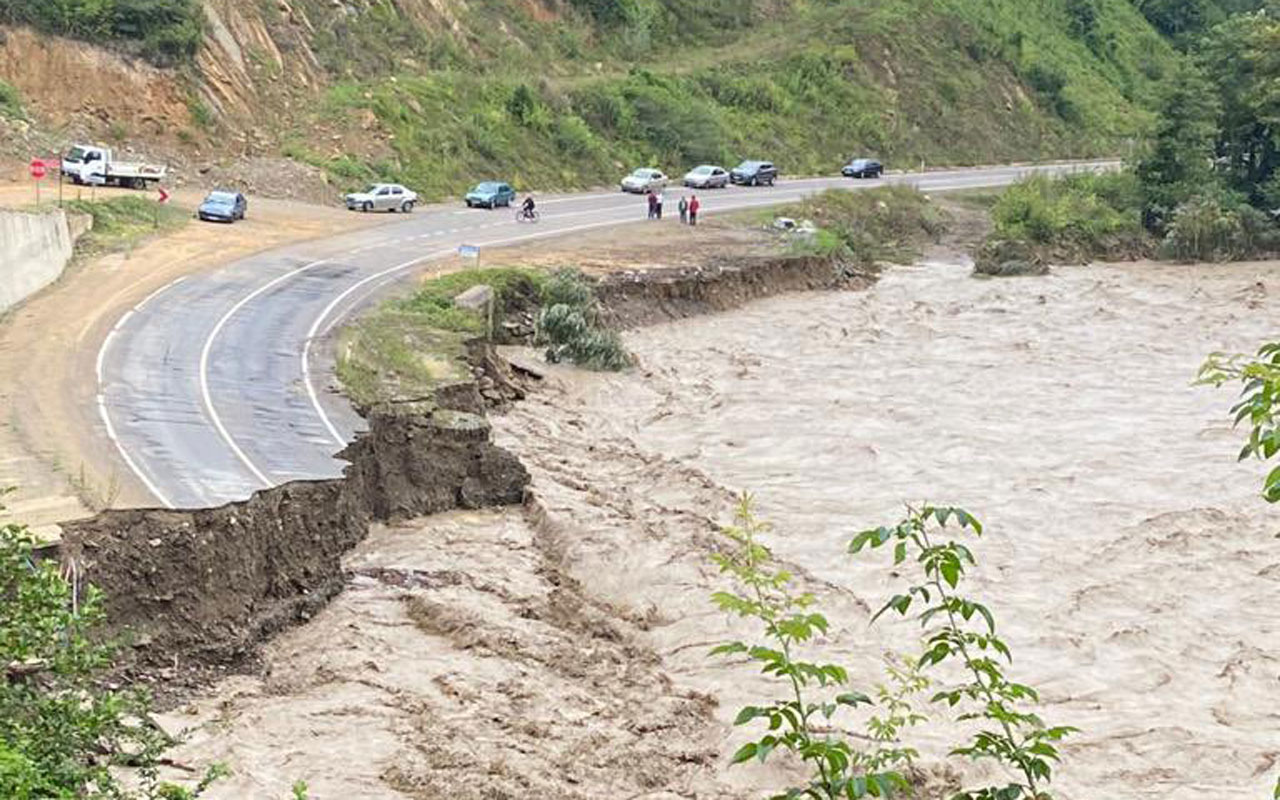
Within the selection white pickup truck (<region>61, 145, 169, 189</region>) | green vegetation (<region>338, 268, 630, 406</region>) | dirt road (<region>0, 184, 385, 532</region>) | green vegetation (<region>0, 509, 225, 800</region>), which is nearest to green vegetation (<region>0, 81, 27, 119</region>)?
white pickup truck (<region>61, 145, 169, 189</region>)

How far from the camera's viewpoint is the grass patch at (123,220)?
42094 mm

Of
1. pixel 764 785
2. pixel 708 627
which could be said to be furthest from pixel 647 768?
pixel 708 627

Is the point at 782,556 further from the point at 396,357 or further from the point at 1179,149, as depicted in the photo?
the point at 1179,149

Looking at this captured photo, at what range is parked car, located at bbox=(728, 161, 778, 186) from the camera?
236 ft

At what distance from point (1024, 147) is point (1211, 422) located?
60.3 meters

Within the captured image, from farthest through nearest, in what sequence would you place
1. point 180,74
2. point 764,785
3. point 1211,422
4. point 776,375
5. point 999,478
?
point 180,74
point 776,375
point 1211,422
point 999,478
point 764,785

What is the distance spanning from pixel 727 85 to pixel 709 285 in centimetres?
3295

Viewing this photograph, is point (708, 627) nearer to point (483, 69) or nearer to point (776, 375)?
point (776, 375)

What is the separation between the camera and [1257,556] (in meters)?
26.8

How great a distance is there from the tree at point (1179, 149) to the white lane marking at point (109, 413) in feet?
152

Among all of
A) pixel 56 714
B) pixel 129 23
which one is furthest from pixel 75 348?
pixel 129 23

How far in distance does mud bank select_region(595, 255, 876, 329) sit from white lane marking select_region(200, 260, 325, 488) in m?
9.24

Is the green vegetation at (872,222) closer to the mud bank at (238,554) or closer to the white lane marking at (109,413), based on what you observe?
the white lane marking at (109,413)

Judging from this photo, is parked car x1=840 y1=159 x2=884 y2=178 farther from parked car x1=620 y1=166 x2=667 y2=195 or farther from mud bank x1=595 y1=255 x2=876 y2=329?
mud bank x1=595 y1=255 x2=876 y2=329
